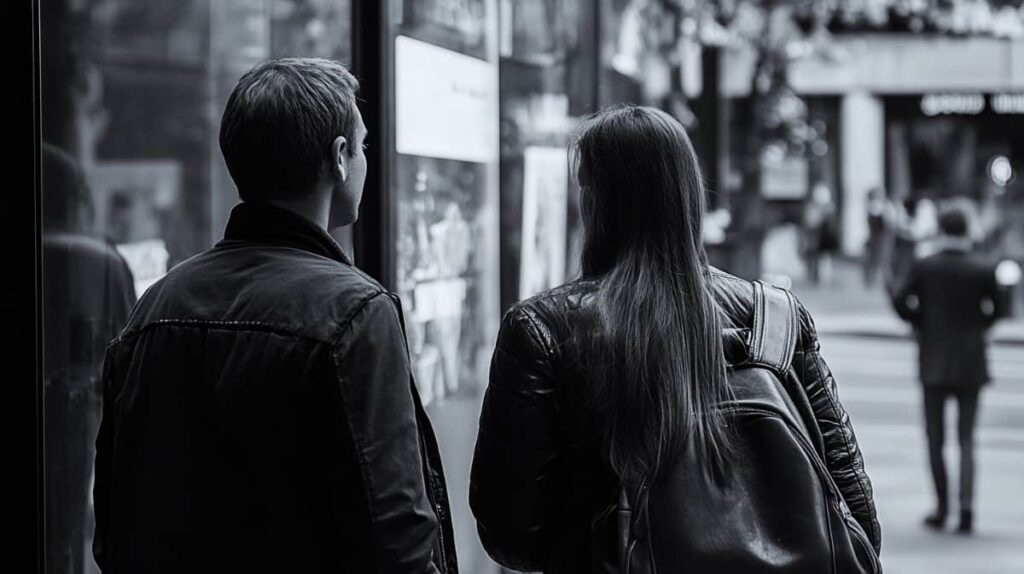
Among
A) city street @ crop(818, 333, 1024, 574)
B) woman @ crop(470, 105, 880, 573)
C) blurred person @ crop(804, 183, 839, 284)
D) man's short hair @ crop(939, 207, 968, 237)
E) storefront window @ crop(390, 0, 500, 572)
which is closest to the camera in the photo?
woman @ crop(470, 105, 880, 573)

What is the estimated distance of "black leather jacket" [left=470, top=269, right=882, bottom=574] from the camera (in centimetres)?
258

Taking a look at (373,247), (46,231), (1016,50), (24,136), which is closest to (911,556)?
(373,247)

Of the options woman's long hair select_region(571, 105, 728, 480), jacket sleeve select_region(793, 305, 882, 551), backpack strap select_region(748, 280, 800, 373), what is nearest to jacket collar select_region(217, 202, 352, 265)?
woman's long hair select_region(571, 105, 728, 480)

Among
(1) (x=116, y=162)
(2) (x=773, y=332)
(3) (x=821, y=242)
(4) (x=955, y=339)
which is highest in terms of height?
(1) (x=116, y=162)

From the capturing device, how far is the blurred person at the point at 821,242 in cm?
2941

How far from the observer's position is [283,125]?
2.30 m

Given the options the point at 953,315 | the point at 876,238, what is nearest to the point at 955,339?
the point at 953,315

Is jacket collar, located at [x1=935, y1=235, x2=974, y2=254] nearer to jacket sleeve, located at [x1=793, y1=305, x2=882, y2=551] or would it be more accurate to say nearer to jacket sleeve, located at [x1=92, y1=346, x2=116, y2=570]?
jacket sleeve, located at [x1=793, y1=305, x2=882, y2=551]

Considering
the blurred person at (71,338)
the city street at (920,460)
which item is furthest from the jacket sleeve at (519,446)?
the city street at (920,460)

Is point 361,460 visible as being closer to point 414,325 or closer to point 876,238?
point 414,325

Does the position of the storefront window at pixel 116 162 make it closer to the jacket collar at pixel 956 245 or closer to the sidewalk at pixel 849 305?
the jacket collar at pixel 956 245

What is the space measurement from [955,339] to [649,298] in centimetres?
655

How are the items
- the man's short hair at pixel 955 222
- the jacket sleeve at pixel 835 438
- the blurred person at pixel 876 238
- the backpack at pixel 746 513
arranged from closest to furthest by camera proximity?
1. the backpack at pixel 746 513
2. the jacket sleeve at pixel 835 438
3. the man's short hair at pixel 955 222
4. the blurred person at pixel 876 238

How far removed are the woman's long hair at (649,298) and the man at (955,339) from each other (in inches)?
254
